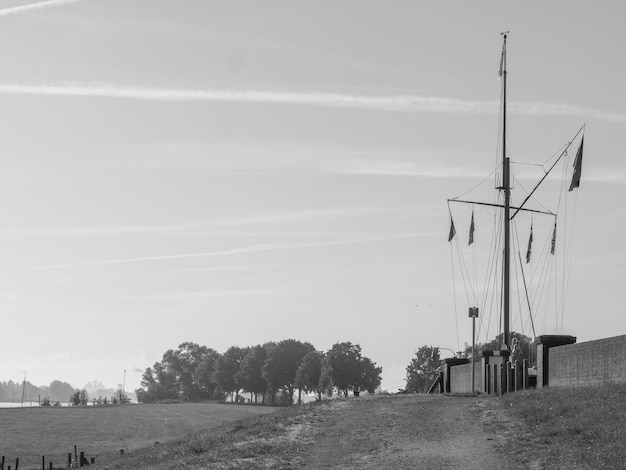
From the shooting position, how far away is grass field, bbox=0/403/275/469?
290 ft

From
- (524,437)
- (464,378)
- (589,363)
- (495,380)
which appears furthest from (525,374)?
(524,437)

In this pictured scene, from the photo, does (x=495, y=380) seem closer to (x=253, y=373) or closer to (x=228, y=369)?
(x=253, y=373)

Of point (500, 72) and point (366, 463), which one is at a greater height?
point (500, 72)

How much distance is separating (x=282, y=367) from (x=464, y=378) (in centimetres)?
12014

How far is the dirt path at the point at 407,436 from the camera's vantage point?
94.6 ft

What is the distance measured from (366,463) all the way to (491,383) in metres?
20.6

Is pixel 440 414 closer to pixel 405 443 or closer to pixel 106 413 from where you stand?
pixel 405 443

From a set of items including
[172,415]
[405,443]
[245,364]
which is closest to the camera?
[405,443]

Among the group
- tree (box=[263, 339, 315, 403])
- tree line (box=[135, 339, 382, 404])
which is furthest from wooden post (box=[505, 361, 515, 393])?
tree (box=[263, 339, 315, 403])

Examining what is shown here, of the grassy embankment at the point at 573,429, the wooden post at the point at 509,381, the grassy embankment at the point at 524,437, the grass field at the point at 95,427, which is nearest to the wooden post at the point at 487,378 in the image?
the wooden post at the point at 509,381

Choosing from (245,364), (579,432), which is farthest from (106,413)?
(579,432)

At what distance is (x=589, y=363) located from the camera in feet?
116

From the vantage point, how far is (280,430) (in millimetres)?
35812

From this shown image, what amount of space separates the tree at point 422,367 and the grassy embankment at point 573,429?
413 ft
